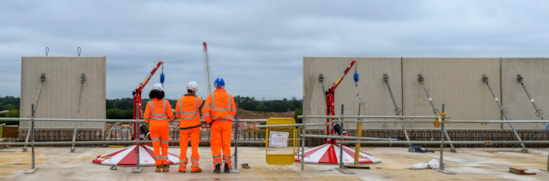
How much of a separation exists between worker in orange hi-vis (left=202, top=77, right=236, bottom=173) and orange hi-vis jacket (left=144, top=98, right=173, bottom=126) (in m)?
0.79

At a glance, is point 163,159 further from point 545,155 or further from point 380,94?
point 545,155

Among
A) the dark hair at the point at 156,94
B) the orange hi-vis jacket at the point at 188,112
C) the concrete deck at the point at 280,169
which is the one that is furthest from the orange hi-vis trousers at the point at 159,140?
the dark hair at the point at 156,94

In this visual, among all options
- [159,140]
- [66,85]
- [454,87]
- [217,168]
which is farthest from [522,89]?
[66,85]

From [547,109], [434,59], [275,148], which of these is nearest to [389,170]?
[275,148]

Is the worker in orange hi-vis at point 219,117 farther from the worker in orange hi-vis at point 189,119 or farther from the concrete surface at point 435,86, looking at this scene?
the concrete surface at point 435,86

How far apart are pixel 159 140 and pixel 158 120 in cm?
40

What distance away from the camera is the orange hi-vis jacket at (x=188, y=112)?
10617 mm

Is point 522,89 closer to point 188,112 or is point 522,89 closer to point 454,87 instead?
point 454,87

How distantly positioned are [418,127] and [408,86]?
1.40 metres

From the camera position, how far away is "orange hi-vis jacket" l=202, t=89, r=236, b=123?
34.3ft

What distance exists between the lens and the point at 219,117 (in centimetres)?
1045

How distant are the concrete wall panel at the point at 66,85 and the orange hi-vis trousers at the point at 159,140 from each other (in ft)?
25.8

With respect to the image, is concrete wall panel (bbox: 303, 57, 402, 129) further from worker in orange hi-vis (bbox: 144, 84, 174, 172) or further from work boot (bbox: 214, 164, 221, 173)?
worker in orange hi-vis (bbox: 144, 84, 174, 172)

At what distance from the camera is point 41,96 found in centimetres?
1791
